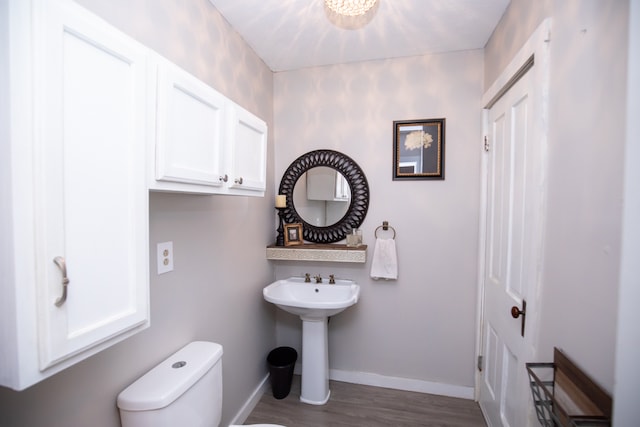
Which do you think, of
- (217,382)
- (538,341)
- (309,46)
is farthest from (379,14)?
(217,382)

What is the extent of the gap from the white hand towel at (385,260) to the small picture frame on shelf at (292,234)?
2.05 feet

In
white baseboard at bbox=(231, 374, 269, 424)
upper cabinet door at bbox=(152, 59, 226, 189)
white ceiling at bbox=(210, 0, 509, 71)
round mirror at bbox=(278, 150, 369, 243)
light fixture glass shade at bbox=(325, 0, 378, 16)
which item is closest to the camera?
upper cabinet door at bbox=(152, 59, 226, 189)

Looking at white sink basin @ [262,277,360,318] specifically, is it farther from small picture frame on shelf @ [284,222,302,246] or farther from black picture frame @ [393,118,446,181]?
black picture frame @ [393,118,446,181]

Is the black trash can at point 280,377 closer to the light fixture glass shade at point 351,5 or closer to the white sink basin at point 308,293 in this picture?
the white sink basin at point 308,293

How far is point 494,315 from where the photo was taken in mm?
1784

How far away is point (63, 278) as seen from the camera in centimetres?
65

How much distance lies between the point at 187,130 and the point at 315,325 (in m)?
1.61

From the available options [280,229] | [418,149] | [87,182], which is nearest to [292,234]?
[280,229]

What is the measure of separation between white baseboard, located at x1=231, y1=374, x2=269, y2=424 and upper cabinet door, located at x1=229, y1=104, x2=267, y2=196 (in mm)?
1472

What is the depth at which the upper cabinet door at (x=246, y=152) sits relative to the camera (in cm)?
131

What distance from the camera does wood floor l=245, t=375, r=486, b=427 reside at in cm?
194

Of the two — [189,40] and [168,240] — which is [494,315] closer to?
[168,240]

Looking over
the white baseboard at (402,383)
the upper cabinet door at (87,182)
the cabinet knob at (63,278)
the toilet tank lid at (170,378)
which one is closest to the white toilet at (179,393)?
the toilet tank lid at (170,378)

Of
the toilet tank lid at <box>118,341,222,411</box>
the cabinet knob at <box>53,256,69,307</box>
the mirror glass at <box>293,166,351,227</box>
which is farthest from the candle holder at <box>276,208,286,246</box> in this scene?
the cabinet knob at <box>53,256,69,307</box>
